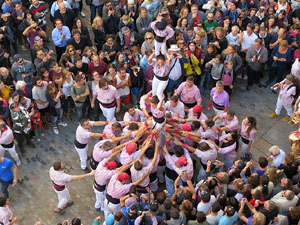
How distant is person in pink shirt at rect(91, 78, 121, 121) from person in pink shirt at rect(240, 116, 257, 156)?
301cm

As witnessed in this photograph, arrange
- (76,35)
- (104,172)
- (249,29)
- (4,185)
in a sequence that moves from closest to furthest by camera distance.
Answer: (104,172) < (4,185) < (76,35) < (249,29)

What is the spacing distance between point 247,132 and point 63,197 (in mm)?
4186

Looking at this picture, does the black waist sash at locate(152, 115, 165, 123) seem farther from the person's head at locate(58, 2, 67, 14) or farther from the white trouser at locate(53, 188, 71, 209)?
the person's head at locate(58, 2, 67, 14)

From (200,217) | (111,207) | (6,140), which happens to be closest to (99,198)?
(111,207)

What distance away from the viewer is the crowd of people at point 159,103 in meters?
7.96

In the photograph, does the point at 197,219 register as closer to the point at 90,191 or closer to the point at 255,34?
the point at 90,191

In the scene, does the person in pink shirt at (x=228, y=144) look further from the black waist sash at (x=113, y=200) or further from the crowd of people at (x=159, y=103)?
the black waist sash at (x=113, y=200)

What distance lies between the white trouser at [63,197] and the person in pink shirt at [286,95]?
19.4 feet

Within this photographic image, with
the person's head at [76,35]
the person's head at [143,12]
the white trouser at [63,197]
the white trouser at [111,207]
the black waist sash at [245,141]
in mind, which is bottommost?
the white trouser at [63,197]

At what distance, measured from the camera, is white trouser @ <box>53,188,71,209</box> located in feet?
28.9

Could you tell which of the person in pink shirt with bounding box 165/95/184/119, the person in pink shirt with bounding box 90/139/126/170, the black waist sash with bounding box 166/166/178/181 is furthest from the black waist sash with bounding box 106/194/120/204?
the person in pink shirt with bounding box 165/95/184/119

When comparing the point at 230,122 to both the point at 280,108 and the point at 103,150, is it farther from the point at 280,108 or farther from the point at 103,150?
the point at 103,150

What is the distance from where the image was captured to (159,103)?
8578mm

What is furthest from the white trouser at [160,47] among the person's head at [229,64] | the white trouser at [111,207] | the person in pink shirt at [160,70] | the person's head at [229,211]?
the person's head at [229,211]
